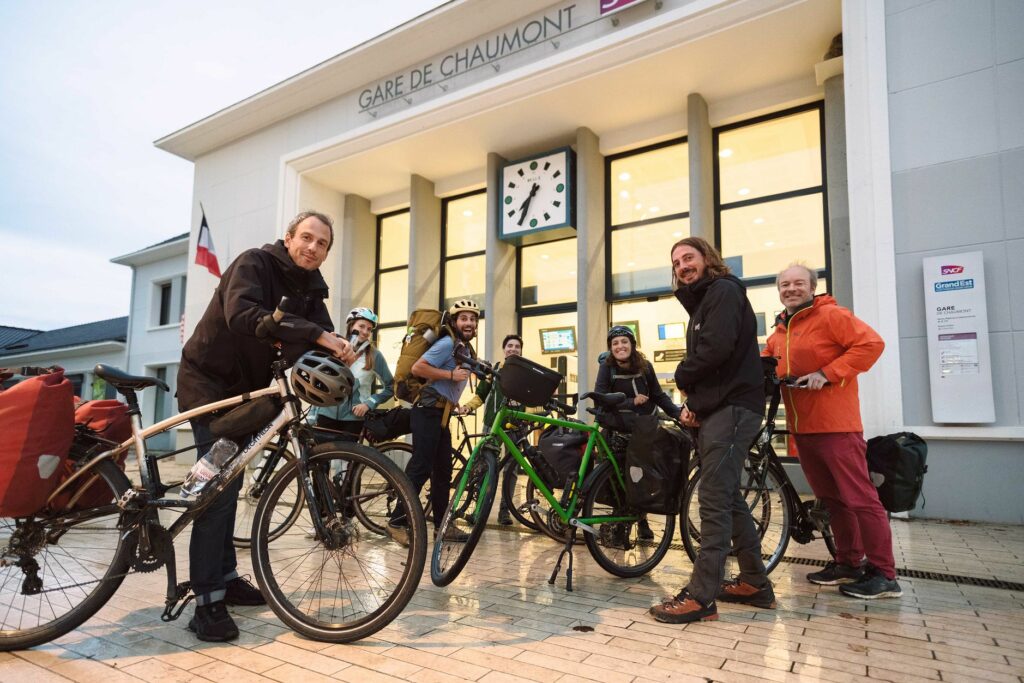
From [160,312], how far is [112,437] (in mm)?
19384

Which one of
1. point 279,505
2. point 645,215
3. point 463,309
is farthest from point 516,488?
point 645,215

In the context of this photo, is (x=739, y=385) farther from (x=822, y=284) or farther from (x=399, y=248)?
(x=399, y=248)

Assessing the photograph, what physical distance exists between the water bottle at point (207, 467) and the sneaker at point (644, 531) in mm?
2352

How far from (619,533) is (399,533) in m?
1.60

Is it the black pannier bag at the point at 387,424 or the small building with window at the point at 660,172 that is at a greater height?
the small building with window at the point at 660,172

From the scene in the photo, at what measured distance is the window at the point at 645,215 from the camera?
9539 mm

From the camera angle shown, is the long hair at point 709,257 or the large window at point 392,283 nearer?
the long hair at point 709,257

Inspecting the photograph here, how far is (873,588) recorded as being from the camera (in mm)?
3195

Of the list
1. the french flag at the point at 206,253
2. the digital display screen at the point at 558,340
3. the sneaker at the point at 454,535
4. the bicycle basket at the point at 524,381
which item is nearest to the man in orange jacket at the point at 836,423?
the bicycle basket at the point at 524,381

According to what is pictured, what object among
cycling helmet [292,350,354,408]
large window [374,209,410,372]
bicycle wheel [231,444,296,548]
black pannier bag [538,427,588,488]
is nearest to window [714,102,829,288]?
black pannier bag [538,427,588,488]

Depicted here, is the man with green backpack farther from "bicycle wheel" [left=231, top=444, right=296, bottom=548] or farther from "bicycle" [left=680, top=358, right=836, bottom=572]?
"bicycle" [left=680, top=358, right=836, bottom=572]

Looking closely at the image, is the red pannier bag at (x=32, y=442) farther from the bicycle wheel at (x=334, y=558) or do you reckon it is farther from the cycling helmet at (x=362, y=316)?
the cycling helmet at (x=362, y=316)

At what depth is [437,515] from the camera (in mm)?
4441

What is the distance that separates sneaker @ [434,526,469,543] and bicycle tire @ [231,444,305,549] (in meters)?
0.88
